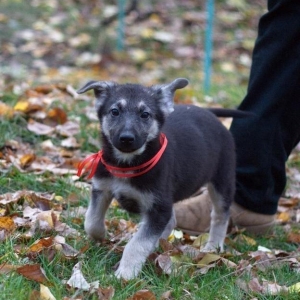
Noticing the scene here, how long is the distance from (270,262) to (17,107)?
8.94 feet

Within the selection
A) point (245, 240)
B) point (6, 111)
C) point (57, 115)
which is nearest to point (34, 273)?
point (245, 240)

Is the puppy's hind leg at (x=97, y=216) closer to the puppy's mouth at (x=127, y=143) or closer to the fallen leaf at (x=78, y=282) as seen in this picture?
the puppy's mouth at (x=127, y=143)

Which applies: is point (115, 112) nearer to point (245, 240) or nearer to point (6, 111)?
point (245, 240)

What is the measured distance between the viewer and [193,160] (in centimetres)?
432

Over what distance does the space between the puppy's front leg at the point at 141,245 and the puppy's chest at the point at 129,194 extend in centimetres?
7

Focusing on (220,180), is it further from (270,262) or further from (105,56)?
(105,56)

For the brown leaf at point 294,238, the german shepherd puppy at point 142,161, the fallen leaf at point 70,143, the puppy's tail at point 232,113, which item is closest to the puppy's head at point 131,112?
the german shepherd puppy at point 142,161

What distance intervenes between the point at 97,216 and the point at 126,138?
0.55m

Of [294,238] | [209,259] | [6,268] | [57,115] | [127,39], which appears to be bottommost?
[127,39]

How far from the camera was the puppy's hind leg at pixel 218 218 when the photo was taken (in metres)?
4.61

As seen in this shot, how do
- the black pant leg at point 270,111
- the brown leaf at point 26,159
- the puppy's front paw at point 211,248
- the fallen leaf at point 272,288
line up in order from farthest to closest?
1. the brown leaf at point 26,159
2. the black pant leg at point 270,111
3. the puppy's front paw at point 211,248
4. the fallen leaf at point 272,288

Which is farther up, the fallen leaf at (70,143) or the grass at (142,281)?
the grass at (142,281)

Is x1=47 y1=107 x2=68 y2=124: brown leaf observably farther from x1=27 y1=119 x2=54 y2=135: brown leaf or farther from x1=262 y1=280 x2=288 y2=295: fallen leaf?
x1=262 y1=280 x2=288 y2=295: fallen leaf

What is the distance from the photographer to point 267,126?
4828 mm
